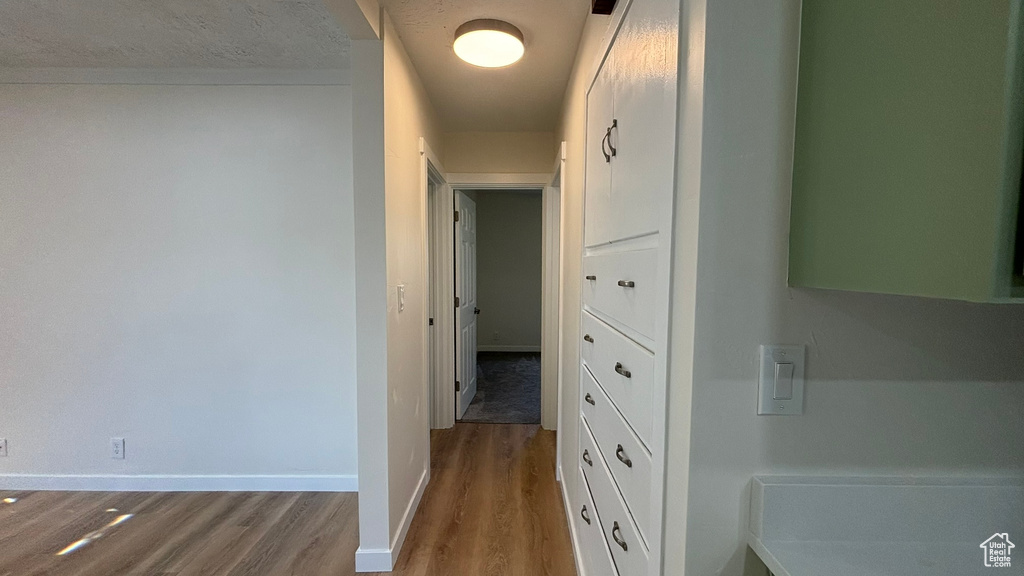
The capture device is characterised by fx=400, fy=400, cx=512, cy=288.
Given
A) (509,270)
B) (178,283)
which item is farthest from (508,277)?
(178,283)

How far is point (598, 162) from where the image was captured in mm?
1411

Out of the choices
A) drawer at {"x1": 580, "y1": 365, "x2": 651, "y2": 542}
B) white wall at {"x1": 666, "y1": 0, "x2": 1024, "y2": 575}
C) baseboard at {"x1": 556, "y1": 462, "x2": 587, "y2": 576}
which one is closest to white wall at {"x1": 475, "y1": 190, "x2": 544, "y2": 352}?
baseboard at {"x1": 556, "y1": 462, "x2": 587, "y2": 576}

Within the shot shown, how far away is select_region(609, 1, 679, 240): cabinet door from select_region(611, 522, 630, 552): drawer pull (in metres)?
0.75

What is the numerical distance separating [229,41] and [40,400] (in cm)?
228

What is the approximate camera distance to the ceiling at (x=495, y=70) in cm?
163

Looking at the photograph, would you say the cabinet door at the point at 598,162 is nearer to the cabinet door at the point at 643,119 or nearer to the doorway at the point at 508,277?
the cabinet door at the point at 643,119

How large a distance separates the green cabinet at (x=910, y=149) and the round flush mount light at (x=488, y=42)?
134cm

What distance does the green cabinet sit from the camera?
0.38 meters

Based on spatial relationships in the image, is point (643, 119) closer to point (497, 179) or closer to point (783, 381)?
point (783, 381)

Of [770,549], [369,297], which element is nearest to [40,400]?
[369,297]

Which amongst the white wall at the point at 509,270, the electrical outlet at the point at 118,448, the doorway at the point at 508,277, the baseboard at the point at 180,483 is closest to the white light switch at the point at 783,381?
the baseboard at the point at 180,483

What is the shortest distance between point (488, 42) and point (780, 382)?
5.50 feet

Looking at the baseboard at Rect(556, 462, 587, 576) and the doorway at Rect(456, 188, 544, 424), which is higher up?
the doorway at Rect(456, 188, 544, 424)

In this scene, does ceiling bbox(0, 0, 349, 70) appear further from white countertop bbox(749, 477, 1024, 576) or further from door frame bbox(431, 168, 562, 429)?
white countertop bbox(749, 477, 1024, 576)
